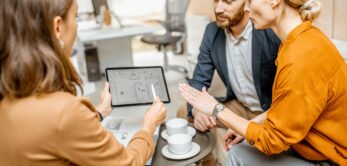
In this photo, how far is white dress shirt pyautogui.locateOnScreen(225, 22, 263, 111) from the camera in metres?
1.64

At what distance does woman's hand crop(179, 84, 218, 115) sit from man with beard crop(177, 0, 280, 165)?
7.7 inches

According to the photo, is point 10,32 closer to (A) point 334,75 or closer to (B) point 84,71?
(A) point 334,75

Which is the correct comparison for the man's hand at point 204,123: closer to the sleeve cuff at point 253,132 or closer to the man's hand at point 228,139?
the man's hand at point 228,139

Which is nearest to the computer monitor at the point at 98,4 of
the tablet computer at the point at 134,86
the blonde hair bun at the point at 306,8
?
the tablet computer at the point at 134,86

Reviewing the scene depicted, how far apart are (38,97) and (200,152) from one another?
712mm

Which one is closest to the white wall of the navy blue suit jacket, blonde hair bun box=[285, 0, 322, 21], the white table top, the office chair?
the office chair

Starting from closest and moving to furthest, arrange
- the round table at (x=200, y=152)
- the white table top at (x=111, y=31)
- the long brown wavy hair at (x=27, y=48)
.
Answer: the long brown wavy hair at (x=27, y=48)
the round table at (x=200, y=152)
the white table top at (x=111, y=31)

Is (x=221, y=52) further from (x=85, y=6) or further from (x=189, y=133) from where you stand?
(x=85, y=6)

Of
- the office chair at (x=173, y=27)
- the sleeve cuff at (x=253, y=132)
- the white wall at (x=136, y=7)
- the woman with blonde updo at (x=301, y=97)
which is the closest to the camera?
the woman with blonde updo at (x=301, y=97)

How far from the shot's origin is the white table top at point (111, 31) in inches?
113

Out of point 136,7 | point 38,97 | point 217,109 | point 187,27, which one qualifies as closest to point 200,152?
point 217,109

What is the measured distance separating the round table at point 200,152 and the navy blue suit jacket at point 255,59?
0.33 metres

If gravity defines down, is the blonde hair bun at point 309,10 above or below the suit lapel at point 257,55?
above

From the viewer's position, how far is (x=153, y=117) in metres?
1.13
